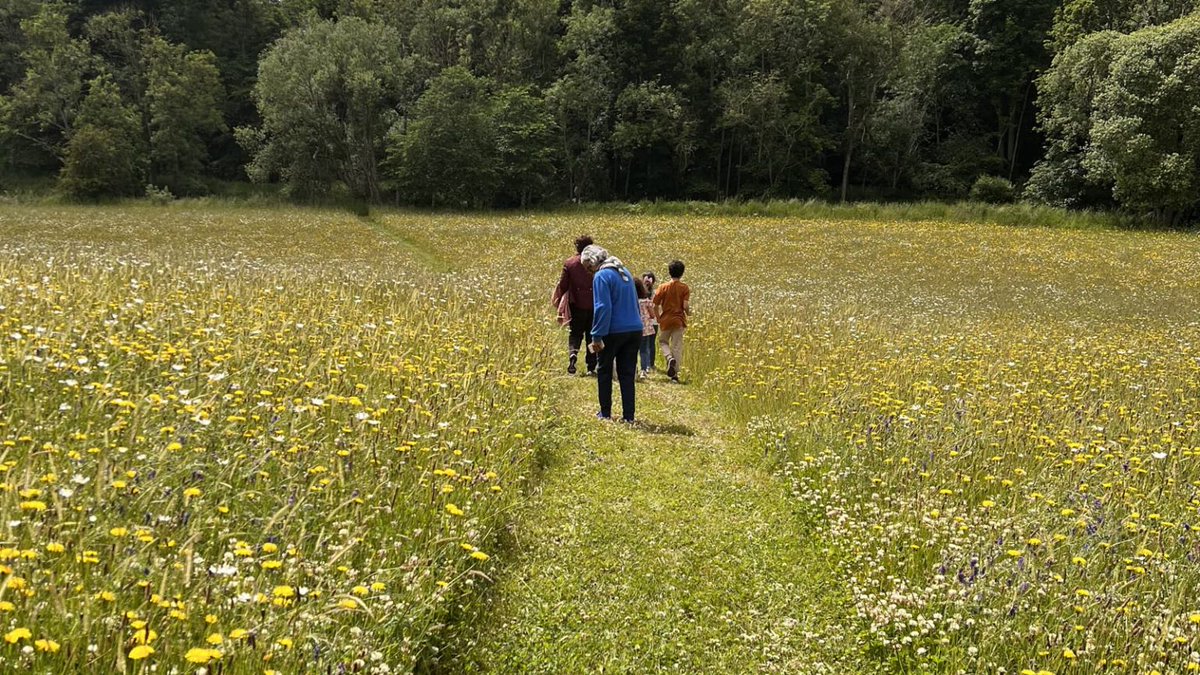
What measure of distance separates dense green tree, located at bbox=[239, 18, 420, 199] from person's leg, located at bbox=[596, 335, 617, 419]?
49103 millimetres

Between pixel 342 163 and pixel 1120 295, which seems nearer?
pixel 1120 295

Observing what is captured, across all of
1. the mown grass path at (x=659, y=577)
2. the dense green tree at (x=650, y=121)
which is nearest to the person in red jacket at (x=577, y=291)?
the mown grass path at (x=659, y=577)

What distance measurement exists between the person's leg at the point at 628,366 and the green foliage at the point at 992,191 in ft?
171

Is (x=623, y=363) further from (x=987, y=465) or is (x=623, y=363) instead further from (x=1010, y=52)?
(x=1010, y=52)

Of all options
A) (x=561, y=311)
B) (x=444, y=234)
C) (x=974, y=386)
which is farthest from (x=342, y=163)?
(x=974, y=386)

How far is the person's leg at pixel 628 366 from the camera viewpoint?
826 centimetres

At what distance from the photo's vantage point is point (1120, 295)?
2211 centimetres

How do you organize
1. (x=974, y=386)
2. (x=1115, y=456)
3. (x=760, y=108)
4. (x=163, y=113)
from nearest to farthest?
(x=1115, y=456)
(x=974, y=386)
(x=760, y=108)
(x=163, y=113)

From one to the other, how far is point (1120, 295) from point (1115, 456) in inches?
817

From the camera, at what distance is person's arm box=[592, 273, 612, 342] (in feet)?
26.0

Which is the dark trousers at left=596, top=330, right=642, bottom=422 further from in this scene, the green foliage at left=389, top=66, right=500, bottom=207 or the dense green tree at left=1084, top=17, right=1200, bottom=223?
the green foliage at left=389, top=66, right=500, bottom=207

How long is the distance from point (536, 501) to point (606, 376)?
285 centimetres

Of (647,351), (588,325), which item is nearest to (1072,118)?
(647,351)

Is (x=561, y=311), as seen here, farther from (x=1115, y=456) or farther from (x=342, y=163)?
(x=342, y=163)
